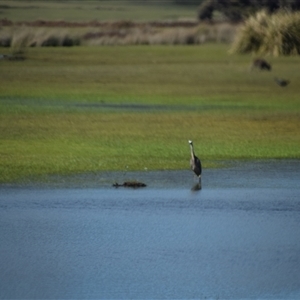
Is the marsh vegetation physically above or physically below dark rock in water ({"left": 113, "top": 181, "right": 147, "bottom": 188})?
above

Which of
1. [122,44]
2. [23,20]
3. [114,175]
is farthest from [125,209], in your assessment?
[23,20]

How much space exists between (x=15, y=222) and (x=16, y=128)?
8.04 metres

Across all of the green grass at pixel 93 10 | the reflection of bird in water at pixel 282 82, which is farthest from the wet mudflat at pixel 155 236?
the green grass at pixel 93 10

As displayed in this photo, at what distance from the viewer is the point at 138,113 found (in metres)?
23.9

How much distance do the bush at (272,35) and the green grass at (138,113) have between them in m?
0.65

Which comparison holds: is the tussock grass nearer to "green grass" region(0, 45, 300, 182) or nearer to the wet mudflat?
"green grass" region(0, 45, 300, 182)

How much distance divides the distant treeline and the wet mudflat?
44.9 m

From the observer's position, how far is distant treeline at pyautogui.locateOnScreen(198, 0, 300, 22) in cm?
6203

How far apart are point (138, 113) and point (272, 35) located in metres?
15.0

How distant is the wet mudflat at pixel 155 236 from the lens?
419 inches

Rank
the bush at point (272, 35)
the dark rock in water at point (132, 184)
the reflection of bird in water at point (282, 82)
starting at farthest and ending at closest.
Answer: the bush at point (272, 35), the reflection of bird in water at point (282, 82), the dark rock in water at point (132, 184)

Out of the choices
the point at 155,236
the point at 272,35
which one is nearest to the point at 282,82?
the point at 272,35

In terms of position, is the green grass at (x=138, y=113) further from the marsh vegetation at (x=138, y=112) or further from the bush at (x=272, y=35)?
the bush at (x=272, y=35)

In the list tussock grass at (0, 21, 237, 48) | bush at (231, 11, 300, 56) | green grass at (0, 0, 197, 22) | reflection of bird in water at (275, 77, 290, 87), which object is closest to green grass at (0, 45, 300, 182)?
reflection of bird in water at (275, 77, 290, 87)
